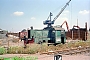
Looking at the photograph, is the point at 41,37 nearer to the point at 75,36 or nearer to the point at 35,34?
the point at 35,34

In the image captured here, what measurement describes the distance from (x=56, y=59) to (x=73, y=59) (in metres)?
9.13

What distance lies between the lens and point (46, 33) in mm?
23016

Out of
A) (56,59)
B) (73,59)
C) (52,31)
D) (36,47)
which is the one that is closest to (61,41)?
(52,31)

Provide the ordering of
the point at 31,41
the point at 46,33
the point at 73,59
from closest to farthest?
the point at 73,59, the point at 31,41, the point at 46,33

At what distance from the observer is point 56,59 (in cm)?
289

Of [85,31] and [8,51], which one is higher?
[85,31]

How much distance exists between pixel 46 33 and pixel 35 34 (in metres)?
1.95

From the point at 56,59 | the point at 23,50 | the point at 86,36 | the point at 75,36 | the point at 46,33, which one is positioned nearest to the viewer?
the point at 56,59

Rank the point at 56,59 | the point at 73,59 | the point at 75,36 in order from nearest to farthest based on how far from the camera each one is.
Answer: the point at 56,59 < the point at 73,59 < the point at 75,36

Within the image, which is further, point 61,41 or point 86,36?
point 86,36

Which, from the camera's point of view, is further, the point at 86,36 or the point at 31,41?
the point at 86,36

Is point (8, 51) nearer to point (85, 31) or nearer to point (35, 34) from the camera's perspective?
point (35, 34)

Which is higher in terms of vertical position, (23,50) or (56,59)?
(56,59)

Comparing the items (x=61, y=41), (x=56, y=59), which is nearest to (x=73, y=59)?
(x=56, y=59)
